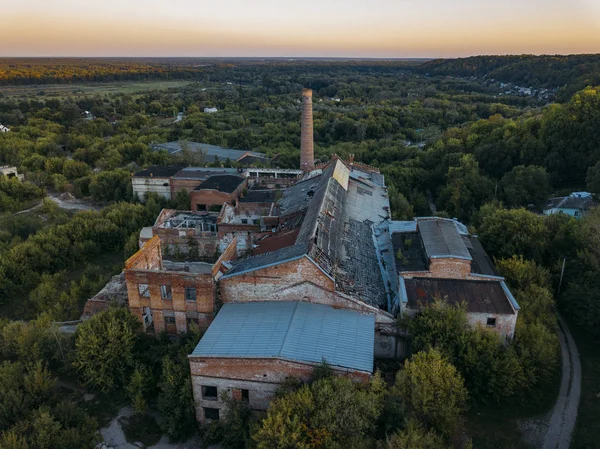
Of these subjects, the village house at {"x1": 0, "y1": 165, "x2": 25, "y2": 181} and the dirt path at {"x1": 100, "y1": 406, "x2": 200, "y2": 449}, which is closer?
the dirt path at {"x1": 100, "y1": 406, "x2": 200, "y2": 449}

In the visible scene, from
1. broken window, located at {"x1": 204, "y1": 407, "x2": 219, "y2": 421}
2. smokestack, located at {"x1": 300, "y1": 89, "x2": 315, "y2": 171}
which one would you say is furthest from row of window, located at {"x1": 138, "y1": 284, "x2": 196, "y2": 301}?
smokestack, located at {"x1": 300, "y1": 89, "x2": 315, "y2": 171}

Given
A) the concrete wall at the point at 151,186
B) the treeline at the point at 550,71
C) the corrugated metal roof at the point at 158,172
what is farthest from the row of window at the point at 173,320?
the treeline at the point at 550,71

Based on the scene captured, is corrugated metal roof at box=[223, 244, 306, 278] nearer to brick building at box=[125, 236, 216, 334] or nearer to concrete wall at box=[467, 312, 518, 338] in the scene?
brick building at box=[125, 236, 216, 334]

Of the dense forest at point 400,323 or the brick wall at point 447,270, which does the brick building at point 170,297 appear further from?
the brick wall at point 447,270

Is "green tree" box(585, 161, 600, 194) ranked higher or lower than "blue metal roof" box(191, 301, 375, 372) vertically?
higher

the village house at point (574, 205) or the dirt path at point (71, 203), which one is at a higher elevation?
the village house at point (574, 205)

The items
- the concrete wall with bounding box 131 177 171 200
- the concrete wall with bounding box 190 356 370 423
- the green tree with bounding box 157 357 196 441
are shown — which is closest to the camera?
the concrete wall with bounding box 190 356 370 423

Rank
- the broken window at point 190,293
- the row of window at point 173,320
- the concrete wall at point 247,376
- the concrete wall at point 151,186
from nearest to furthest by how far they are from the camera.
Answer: the concrete wall at point 247,376 < the broken window at point 190,293 < the row of window at point 173,320 < the concrete wall at point 151,186
